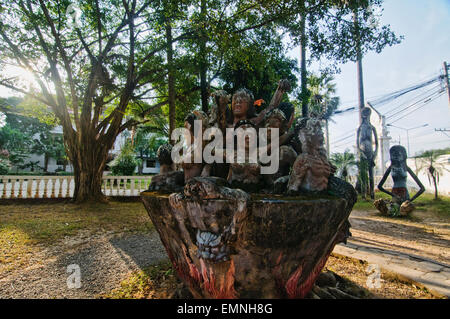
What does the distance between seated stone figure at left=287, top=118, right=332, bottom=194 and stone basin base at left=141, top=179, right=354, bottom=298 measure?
260 millimetres

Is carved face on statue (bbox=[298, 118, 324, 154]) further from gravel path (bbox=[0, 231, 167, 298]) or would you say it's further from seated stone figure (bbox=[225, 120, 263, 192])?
gravel path (bbox=[0, 231, 167, 298])

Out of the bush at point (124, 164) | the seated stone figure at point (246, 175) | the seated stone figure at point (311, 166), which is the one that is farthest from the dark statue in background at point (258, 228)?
the bush at point (124, 164)

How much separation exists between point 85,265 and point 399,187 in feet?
27.1

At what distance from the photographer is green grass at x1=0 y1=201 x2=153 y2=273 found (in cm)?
341

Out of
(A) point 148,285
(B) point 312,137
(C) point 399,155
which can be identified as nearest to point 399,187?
(C) point 399,155

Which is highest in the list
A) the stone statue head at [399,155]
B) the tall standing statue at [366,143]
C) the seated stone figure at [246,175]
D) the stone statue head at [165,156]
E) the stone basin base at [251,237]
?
the tall standing statue at [366,143]

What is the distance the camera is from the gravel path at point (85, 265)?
2235 millimetres

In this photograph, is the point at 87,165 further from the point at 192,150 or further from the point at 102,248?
the point at 192,150

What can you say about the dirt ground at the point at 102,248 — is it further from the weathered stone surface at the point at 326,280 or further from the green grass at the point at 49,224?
the weathered stone surface at the point at 326,280

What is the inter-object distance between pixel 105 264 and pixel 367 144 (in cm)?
1003

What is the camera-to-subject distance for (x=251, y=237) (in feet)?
5.00

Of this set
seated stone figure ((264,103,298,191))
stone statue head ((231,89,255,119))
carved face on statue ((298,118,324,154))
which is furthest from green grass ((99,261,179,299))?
stone statue head ((231,89,255,119))

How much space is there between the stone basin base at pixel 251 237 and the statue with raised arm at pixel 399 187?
6441mm
